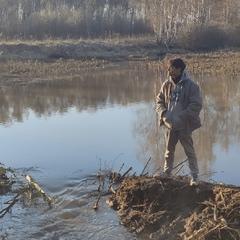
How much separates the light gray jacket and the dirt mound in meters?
0.78

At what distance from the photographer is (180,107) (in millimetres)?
6016

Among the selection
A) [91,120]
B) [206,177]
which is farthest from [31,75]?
[206,177]

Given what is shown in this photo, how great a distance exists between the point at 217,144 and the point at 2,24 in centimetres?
3289

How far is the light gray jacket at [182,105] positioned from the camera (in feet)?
19.4

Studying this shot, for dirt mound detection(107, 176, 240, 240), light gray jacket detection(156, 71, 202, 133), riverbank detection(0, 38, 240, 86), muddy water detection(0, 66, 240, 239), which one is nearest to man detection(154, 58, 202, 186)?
light gray jacket detection(156, 71, 202, 133)

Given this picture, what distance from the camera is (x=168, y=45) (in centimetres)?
3866

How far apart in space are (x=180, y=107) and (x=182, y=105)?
0.13 feet

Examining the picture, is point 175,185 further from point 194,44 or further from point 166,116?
point 194,44

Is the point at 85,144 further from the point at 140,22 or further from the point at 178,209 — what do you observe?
the point at 140,22

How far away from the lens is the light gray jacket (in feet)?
19.4

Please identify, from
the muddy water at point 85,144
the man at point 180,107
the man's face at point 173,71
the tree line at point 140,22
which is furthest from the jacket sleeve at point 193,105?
the tree line at point 140,22

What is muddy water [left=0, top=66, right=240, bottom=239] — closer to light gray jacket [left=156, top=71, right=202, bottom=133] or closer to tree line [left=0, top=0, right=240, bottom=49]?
light gray jacket [left=156, top=71, right=202, bottom=133]

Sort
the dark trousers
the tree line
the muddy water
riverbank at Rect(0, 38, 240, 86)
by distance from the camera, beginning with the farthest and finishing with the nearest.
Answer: the tree line
riverbank at Rect(0, 38, 240, 86)
the muddy water
the dark trousers

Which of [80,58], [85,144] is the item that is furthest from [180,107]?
[80,58]
